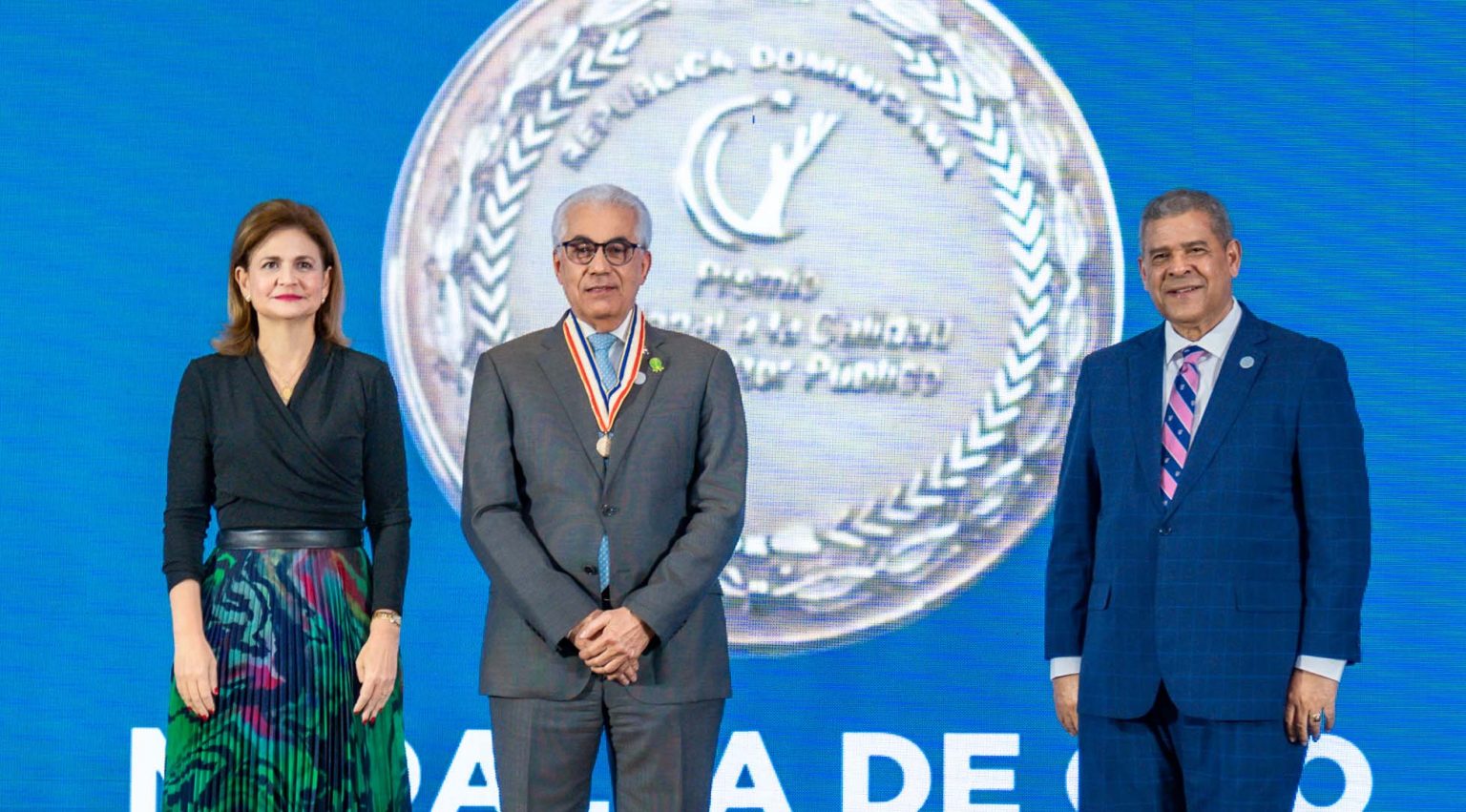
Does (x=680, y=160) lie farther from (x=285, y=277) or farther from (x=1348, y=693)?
(x=1348, y=693)

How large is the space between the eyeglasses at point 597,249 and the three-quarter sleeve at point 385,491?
14.8 inches

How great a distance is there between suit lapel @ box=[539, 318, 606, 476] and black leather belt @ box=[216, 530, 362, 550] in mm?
427

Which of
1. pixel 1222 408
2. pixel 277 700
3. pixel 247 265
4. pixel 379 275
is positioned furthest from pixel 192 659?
pixel 1222 408

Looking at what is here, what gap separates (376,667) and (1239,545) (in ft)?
4.49

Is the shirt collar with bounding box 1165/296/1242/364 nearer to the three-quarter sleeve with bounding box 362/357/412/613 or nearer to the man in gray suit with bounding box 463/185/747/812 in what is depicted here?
the man in gray suit with bounding box 463/185/747/812

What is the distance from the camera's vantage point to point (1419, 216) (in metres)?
3.57

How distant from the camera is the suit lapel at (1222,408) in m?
2.47

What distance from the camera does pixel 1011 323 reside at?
11.8 feet

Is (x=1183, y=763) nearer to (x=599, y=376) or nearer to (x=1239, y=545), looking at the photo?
(x=1239, y=545)

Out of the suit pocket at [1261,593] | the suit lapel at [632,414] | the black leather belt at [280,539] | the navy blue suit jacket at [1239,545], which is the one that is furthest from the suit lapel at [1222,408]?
the black leather belt at [280,539]

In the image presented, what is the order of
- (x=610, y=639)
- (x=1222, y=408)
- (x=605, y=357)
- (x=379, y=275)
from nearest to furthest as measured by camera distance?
(x=610, y=639) → (x=1222, y=408) → (x=605, y=357) → (x=379, y=275)

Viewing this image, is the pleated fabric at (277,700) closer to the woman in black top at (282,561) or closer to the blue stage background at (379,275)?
the woman in black top at (282,561)

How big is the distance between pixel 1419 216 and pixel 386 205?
2.33 metres

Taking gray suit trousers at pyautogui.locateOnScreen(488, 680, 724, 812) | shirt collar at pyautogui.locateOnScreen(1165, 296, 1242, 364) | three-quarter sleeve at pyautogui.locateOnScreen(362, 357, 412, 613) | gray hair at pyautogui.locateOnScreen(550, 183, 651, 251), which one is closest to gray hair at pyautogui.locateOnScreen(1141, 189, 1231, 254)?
shirt collar at pyautogui.locateOnScreen(1165, 296, 1242, 364)
